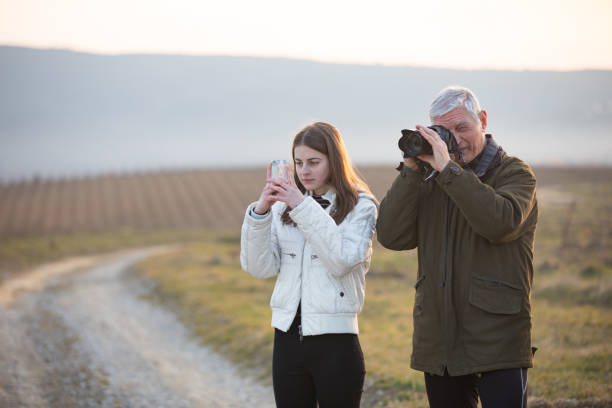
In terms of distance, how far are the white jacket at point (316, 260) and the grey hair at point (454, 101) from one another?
62 cm

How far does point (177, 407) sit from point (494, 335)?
14.2 feet

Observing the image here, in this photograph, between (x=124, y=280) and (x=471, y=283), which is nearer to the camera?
(x=471, y=283)

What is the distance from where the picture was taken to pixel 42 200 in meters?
59.1

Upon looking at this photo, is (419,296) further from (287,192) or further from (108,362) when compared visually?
(108,362)

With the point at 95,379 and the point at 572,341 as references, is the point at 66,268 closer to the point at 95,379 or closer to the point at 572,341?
the point at 95,379

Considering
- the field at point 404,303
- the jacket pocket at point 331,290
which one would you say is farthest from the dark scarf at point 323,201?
the field at point 404,303

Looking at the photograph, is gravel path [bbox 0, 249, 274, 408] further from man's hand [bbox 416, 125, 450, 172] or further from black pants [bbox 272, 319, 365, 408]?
man's hand [bbox 416, 125, 450, 172]

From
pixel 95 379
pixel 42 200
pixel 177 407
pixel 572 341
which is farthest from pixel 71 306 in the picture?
pixel 42 200

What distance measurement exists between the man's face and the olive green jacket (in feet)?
0.44

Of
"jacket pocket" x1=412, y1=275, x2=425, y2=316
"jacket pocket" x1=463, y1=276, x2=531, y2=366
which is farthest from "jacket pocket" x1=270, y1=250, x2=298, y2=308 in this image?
"jacket pocket" x1=463, y1=276, x2=531, y2=366

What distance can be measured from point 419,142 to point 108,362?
21.3 feet

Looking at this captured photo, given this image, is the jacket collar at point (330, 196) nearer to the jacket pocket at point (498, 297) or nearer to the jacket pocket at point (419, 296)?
the jacket pocket at point (419, 296)

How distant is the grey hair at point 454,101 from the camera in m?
2.38

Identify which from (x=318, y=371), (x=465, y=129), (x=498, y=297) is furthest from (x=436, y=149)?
(x=318, y=371)
